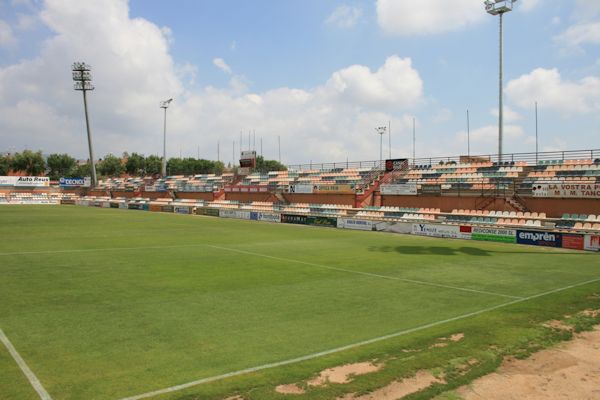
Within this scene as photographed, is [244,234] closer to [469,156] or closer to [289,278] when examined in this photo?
[289,278]

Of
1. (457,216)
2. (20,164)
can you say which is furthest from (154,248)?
(20,164)

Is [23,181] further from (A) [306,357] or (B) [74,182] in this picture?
(A) [306,357]

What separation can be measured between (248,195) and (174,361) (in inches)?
1752

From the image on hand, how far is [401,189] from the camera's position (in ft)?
112

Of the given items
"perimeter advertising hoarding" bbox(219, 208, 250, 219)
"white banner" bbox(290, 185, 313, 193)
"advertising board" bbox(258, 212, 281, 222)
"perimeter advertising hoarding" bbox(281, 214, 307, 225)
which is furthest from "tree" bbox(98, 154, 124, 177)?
"perimeter advertising hoarding" bbox(281, 214, 307, 225)

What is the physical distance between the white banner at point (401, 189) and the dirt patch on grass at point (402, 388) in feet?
93.3

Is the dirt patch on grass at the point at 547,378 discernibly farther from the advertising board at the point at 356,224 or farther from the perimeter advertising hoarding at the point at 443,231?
the advertising board at the point at 356,224

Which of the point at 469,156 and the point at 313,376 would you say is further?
the point at 469,156

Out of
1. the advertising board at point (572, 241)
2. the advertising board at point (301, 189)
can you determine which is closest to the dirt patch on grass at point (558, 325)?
the advertising board at point (572, 241)

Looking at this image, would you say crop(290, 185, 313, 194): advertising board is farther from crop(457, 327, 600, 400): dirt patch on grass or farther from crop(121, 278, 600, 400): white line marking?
crop(457, 327, 600, 400): dirt patch on grass

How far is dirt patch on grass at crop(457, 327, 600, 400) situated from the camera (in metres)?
5.39

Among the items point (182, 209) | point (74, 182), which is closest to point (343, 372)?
point (182, 209)

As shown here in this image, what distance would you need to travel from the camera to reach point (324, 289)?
11258 millimetres

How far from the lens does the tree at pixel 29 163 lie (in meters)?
86.6
